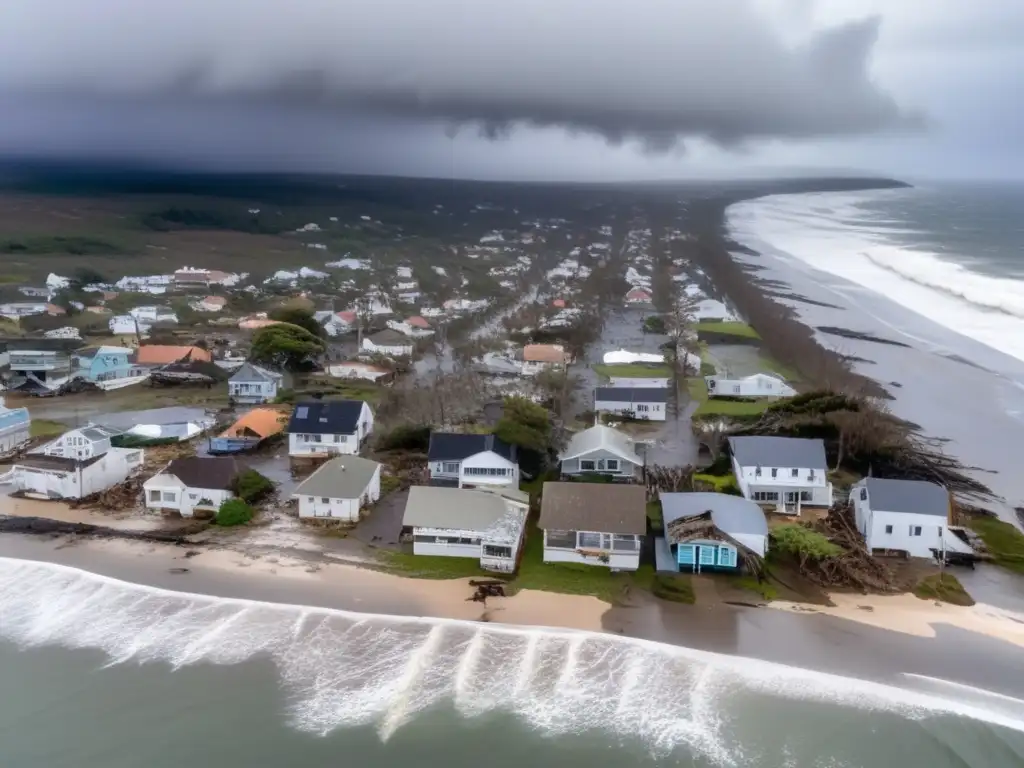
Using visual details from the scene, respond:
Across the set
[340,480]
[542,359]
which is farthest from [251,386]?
[340,480]

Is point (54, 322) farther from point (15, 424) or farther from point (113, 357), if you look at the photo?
point (15, 424)

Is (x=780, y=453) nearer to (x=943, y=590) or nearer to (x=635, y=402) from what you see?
(x=943, y=590)

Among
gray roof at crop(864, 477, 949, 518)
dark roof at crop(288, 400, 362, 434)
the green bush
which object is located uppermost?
dark roof at crop(288, 400, 362, 434)

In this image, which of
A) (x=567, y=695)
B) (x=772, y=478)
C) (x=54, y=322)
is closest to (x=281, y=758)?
(x=567, y=695)

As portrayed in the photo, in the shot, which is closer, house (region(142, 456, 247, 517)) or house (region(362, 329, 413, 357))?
house (region(142, 456, 247, 517))

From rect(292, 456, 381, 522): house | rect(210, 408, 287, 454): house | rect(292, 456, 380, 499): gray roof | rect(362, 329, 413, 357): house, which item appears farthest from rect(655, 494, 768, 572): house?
rect(362, 329, 413, 357): house

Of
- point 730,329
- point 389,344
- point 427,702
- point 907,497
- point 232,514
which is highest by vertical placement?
point 907,497

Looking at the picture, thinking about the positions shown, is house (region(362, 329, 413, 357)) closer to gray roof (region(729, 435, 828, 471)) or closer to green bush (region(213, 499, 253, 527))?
green bush (region(213, 499, 253, 527))
